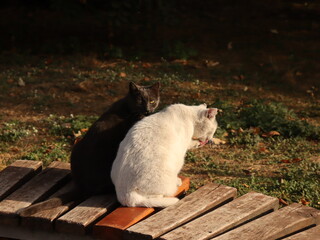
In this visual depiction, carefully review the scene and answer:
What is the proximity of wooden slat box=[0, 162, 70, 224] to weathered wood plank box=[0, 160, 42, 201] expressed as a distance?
7cm

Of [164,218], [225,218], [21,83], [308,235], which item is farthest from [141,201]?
[21,83]

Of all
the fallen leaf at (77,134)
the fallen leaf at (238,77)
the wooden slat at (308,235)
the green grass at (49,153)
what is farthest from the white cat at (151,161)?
the fallen leaf at (238,77)

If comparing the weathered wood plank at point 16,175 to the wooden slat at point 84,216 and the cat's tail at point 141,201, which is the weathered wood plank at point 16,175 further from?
the cat's tail at point 141,201

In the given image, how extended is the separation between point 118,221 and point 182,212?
0.47 meters

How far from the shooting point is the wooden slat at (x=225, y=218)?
387cm

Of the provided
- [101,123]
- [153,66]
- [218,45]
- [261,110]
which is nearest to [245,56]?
[218,45]

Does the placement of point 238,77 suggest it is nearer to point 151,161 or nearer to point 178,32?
point 178,32

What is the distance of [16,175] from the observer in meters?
4.88

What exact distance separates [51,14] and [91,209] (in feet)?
27.5

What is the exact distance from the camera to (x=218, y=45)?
10.4m

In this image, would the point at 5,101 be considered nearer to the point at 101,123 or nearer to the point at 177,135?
the point at 101,123

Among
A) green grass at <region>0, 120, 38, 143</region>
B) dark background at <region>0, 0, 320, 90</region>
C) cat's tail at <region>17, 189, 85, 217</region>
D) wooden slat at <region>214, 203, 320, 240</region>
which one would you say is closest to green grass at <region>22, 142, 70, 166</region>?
green grass at <region>0, 120, 38, 143</region>

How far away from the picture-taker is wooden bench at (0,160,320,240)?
155 inches

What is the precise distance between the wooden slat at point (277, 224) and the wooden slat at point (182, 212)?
1.15 feet
